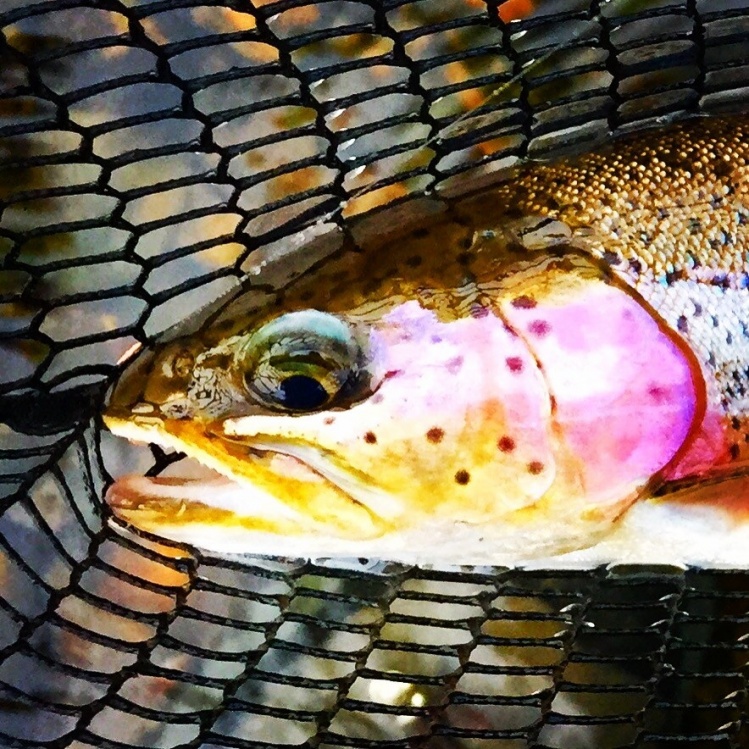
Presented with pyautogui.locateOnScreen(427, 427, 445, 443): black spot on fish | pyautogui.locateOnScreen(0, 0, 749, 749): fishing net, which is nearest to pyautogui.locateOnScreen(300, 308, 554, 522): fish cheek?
pyautogui.locateOnScreen(427, 427, 445, 443): black spot on fish

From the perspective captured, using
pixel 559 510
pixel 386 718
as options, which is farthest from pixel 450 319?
pixel 386 718

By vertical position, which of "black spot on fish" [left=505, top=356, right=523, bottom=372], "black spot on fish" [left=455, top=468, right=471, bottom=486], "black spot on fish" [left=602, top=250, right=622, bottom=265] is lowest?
"black spot on fish" [left=455, top=468, right=471, bottom=486]

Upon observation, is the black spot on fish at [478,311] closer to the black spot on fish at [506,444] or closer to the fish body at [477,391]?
the fish body at [477,391]

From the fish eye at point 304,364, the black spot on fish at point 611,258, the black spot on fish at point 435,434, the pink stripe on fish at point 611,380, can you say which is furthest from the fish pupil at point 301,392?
the black spot on fish at point 611,258

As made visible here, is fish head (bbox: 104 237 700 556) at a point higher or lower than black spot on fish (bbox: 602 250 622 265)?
lower

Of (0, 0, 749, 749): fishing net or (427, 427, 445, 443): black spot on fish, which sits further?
(0, 0, 749, 749): fishing net

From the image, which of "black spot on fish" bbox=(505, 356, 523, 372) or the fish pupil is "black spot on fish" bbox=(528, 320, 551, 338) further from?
the fish pupil

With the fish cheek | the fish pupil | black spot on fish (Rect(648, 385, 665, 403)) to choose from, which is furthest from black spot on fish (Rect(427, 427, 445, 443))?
black spot on fish (Rect(648, 385, 665, 403))
